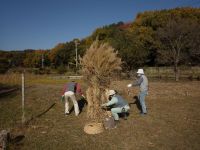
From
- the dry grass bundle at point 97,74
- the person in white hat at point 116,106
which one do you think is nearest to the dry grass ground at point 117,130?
the person in white hat at point 116,106

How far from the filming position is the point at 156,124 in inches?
294

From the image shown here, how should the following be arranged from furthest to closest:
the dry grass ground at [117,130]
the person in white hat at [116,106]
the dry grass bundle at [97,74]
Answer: the dry grass bundle at [97,74] < the person in white hat at [116,106] < the dry grass ground at [117,130]

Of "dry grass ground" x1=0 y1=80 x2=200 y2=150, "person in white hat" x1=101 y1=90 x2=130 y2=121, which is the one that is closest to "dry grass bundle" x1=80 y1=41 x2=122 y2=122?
"person in white hat" x1=101 y1=90 x2=130 y2=121

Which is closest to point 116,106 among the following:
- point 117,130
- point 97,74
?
point 117,130

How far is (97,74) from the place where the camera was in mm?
7848

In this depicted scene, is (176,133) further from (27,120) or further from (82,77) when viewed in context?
(27,120)

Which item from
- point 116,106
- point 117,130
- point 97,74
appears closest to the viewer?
point 117,130

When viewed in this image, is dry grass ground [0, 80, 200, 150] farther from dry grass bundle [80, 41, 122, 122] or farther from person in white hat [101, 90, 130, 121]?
dry grass bundle [80, 41, 122, 122]

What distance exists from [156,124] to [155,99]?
217 inches

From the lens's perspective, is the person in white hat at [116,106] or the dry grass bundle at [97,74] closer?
the person in white hat at [116,106]

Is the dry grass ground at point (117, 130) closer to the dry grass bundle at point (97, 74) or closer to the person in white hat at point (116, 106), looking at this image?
the person in white hat at point (116, 106)

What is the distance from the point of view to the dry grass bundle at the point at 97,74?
25.7ft

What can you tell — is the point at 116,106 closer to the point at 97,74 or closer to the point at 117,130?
the point at 117,130

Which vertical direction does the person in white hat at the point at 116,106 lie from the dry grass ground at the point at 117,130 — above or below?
above
